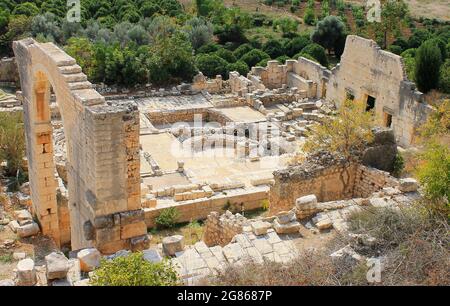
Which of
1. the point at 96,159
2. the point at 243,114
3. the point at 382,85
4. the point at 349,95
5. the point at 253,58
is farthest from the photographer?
the point at 253,58

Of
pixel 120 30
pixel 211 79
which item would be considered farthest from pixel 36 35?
pixel 211 79

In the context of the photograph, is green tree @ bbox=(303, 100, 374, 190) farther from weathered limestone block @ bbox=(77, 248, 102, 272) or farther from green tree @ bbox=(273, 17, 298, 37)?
green tree @ bbox=(273, 17, 298, 37)

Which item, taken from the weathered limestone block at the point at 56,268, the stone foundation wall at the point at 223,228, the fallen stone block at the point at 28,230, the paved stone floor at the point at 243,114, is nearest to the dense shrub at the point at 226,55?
the paved stone floor at the point at 243,114

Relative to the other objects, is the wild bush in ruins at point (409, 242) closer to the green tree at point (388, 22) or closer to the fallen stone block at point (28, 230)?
the fallen stone block at point (28, 230)

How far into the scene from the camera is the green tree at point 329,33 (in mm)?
36781

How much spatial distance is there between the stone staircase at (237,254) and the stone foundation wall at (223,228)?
99cm

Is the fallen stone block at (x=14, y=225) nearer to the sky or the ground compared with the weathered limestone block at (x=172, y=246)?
nearer to the ground

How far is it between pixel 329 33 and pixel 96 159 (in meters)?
28.2

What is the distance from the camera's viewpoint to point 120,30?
33.7 m

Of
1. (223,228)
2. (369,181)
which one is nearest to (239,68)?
(369,181)

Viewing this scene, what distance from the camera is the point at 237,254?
10719 millimetres

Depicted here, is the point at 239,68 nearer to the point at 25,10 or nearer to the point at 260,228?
the point at 25,10

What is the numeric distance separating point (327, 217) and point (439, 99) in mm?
13971
